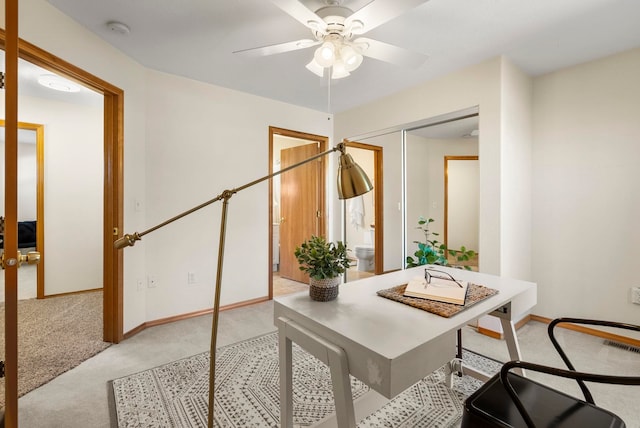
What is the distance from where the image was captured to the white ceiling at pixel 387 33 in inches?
73.2

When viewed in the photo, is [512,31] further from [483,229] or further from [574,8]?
[483,229]

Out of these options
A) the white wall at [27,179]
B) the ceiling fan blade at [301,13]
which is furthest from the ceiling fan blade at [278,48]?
the white wall at [27,179]

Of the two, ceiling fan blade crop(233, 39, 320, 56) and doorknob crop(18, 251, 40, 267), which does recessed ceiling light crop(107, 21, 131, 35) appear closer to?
ceiling fan blade crop(233, 39, 320, 56)

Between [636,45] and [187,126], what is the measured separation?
376 centimetres

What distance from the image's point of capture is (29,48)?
5.66 feet

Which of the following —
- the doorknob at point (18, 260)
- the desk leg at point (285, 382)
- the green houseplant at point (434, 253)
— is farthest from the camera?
the green houseplant at point (434, 253)

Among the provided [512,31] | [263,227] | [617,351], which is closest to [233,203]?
[263,227]

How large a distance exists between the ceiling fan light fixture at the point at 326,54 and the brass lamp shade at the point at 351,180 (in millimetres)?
819

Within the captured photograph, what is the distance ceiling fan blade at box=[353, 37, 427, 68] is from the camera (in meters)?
1.69

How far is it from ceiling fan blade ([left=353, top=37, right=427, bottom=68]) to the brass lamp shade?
34.7 inches

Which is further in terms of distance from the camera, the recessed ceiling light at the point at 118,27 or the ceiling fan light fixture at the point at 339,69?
the recessed ceiling light at the point at 118,27

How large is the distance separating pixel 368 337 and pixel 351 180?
56 cm

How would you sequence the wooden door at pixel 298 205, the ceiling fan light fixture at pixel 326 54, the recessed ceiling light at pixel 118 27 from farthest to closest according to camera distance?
the wooden door at pixel 298 205 → the recessed ceiling light at pixel 118 27 → the ceiling fan light fixture at pixel 326 54

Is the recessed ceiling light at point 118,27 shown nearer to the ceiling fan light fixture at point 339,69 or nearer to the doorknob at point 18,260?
the ceiling fan light fixture at point 339,69
